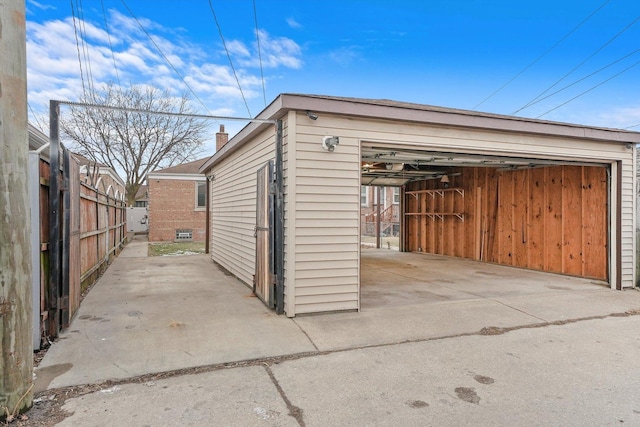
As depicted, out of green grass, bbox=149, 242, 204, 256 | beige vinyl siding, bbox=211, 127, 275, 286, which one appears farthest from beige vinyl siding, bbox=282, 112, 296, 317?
green grass, bbox=149, 242, 204, 256

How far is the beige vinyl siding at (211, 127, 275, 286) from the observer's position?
257 inches

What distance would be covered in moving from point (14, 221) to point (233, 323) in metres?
2.70

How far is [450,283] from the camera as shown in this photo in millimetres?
7344

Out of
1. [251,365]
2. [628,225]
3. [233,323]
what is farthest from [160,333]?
[628,225]

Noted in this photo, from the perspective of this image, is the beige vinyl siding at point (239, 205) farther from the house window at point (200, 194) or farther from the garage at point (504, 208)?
the house window at point (200, 194)

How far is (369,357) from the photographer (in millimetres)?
3594

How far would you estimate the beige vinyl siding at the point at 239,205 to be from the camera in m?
6.52

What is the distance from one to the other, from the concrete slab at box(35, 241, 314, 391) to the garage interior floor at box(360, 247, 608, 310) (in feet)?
5.83

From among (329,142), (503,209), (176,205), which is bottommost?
(503,209)

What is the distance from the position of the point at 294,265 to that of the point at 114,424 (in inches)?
106

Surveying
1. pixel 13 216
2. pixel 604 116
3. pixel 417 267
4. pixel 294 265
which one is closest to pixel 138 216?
pixel 417 267

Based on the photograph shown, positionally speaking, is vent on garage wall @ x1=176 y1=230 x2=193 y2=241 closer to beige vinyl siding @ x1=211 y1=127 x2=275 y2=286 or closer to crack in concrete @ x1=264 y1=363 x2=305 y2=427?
beige vinyl siding @ x1=211 y1=127 x2=275 y2=286

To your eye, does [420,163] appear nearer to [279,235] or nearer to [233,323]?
[279,235]

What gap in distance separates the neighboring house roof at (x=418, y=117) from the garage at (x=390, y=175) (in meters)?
0.02
